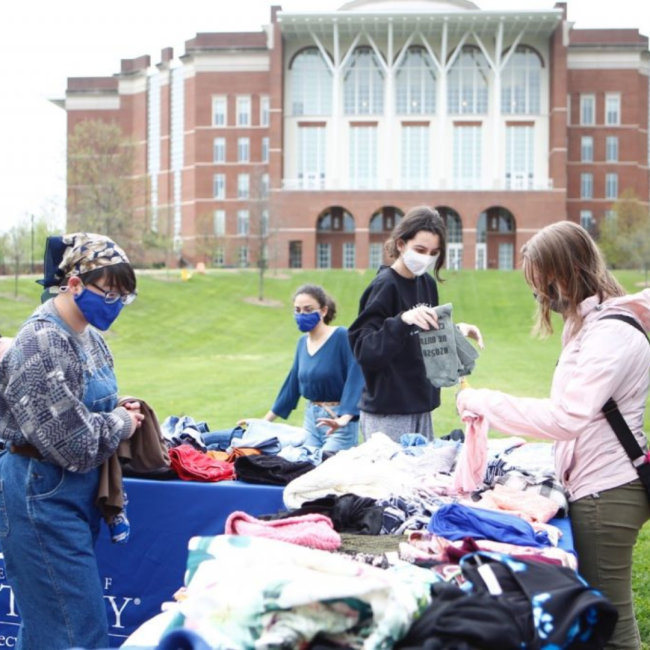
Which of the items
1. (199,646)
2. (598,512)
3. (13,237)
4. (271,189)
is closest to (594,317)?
(598,512)

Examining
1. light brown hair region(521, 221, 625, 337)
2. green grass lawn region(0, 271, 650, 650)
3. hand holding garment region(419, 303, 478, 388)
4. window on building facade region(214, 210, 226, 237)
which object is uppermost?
window on building facade region(214, 210, 226, 237)

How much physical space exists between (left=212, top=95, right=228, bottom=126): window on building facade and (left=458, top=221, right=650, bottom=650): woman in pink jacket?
220ft

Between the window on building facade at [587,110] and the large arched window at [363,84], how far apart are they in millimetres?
16656

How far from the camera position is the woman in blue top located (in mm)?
6242

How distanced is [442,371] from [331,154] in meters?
60.8

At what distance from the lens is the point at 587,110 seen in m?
68.3

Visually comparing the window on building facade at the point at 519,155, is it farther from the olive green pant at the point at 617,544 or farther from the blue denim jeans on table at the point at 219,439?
the olive green pant at the point at 617,544

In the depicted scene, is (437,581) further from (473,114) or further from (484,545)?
(473,114)

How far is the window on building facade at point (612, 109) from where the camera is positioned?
2670 inches

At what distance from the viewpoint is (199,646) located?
2271 millimetres

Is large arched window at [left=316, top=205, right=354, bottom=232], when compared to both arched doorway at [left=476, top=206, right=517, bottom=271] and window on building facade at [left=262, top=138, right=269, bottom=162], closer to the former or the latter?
window on building facade at [left=262, top=138, right=269, bottom=162]

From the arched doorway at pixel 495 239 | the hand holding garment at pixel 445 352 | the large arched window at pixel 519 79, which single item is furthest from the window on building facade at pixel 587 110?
A: the hand holding garment at pixel 445 352

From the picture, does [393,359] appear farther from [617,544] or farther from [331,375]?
[617,544]

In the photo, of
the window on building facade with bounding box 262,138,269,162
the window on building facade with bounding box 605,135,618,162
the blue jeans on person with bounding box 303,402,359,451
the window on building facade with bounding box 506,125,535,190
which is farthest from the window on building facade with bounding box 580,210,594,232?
the blue jeans on person with bounding box 303,402,359,451
